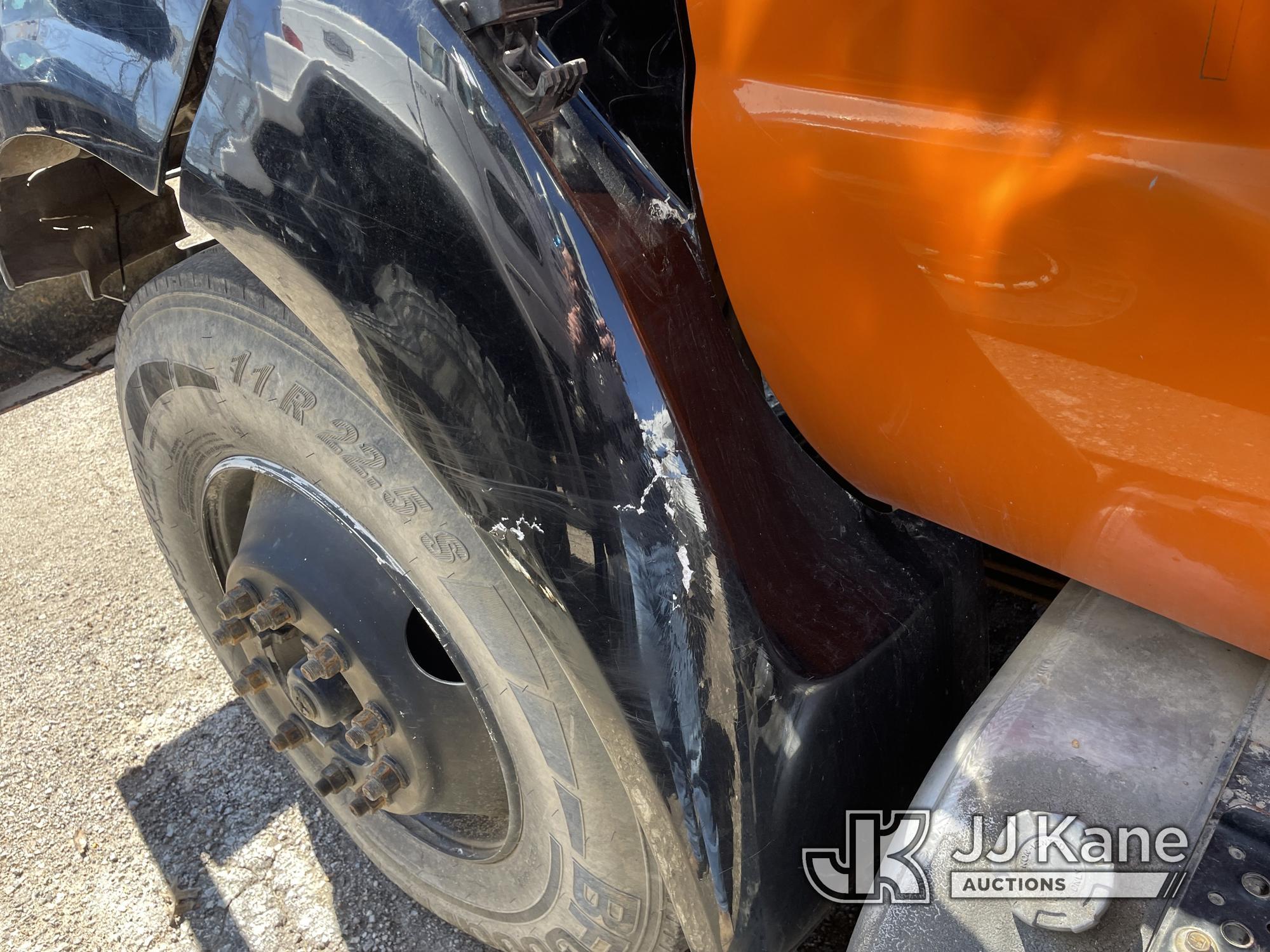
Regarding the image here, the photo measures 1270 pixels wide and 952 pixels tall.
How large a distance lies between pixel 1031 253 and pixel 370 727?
99cm

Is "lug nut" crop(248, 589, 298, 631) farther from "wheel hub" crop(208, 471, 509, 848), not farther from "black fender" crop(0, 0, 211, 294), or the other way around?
"black fender" crop(0, 0, 211, 294)

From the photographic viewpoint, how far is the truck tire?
101 centimetres

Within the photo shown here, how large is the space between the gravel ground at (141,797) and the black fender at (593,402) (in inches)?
27.3

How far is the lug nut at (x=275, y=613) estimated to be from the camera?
128 cm

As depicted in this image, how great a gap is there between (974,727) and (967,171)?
0.51 m

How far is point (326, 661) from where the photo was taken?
1.23 m

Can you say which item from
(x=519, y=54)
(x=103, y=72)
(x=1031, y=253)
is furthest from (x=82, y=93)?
(x=1031, y=253)

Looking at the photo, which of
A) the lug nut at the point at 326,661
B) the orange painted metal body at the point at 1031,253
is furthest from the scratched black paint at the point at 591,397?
the lug nut at the point at 326,661

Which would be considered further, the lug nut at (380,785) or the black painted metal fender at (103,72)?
the lug nut at (380,785)

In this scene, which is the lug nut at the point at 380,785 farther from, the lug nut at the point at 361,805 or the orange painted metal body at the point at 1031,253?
the orange painted metal body at the point at 1031,253

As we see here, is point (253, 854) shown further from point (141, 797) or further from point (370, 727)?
point (370, 727)

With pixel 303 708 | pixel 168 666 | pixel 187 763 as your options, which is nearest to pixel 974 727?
pixel 303 708

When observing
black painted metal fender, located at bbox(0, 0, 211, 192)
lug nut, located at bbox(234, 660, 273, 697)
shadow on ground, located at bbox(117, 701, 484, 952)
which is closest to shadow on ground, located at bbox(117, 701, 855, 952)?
shadow on ground, located at bbox(117, 701, 484, 952)

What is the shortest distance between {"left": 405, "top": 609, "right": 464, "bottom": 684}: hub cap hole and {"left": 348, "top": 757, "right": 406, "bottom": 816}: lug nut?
0.44 ft
